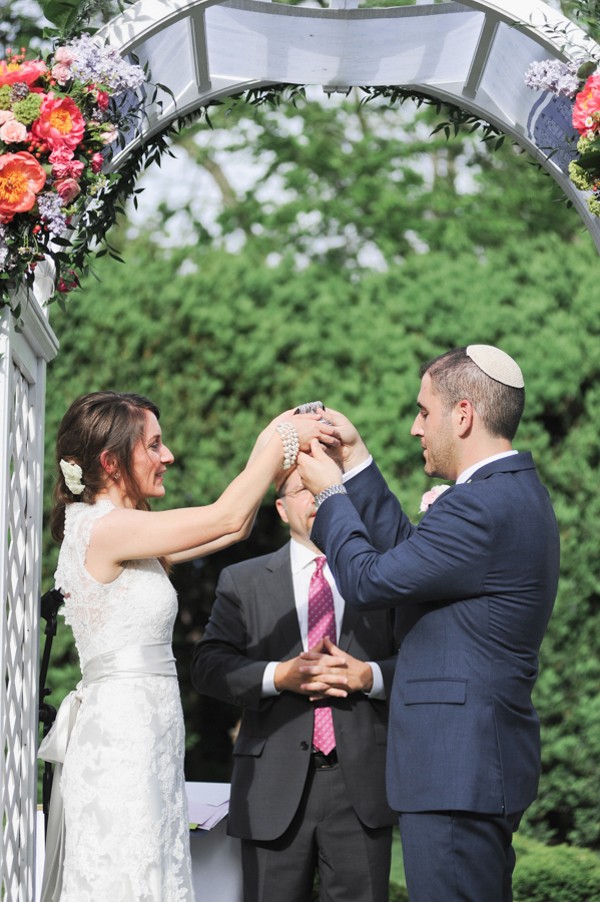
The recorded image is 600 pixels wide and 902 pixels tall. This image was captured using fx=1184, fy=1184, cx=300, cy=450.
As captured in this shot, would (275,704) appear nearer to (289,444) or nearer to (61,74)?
(289,444)

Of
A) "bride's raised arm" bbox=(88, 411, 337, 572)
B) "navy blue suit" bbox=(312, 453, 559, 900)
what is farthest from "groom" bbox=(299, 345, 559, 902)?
"bride's raised arm" bbox=(88, 411, 337, 572)

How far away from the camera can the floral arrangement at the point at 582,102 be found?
3.30 metres

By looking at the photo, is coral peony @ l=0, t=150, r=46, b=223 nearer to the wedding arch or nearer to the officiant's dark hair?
the wedding arch

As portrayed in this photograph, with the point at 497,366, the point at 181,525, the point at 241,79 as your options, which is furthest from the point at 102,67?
the point at 497,366

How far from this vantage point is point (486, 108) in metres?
3.99

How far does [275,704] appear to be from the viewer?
4.09m

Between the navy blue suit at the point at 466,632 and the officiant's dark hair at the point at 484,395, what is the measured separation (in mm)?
116

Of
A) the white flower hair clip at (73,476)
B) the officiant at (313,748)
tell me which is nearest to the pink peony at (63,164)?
the white flower hair clip at (73,476)

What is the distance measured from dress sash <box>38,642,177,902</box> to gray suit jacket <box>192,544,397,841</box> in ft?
1.97

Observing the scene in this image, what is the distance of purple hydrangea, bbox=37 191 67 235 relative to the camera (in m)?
3.13

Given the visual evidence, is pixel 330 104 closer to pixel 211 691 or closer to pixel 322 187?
pixel 322 187

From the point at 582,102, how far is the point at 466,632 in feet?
4.99

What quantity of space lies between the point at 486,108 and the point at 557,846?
15.5 feet

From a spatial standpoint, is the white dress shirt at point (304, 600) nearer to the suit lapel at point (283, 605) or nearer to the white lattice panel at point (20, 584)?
the suit lapel at point (283, 605)
